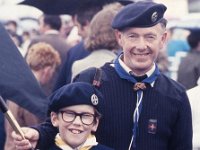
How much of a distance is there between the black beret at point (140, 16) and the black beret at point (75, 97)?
0.47m

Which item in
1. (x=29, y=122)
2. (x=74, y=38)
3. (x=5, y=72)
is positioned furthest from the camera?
(x=74, y=38)

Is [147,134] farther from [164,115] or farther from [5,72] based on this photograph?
[5,72]

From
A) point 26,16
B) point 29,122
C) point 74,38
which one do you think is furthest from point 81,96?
point 26,16

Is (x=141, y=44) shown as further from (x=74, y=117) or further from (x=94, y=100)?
(x=74, y=117)

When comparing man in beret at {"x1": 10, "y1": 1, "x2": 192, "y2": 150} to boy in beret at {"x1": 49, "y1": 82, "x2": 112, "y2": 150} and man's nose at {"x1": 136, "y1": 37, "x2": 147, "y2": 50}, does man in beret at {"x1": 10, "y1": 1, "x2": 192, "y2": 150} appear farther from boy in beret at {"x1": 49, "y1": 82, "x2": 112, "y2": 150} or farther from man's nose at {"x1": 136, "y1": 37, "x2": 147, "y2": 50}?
boy in beret at {"x1": 49, "y1": 82, "x2": 112, "y2": 150}

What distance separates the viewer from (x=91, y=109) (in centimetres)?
587

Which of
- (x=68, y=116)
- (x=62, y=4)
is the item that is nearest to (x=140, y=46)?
(x=68, y=116)

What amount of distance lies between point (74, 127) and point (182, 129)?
76cm

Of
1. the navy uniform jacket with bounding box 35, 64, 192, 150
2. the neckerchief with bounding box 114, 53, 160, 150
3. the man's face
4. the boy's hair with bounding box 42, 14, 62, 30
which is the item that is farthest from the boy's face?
the boy's hair with bounding box 42, 14, 62, 30

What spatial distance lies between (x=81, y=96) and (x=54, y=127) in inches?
11.0

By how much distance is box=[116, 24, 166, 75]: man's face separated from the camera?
6042 millimetres

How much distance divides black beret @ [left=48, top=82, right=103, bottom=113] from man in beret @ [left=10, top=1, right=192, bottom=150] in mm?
165

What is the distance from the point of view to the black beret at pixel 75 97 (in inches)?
229

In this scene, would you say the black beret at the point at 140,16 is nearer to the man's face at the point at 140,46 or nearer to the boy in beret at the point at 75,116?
the man's face at the point at 140,46
